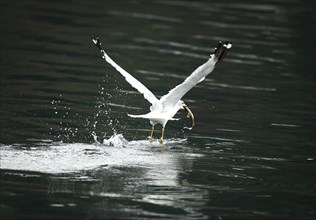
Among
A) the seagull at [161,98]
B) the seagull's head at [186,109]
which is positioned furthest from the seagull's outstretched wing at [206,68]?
the seagull's head at [186,109]

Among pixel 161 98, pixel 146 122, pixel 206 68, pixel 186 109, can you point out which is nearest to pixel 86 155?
pixel 161 98

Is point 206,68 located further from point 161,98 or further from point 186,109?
point 186,109

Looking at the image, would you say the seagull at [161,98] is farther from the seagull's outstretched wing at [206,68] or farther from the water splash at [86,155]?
the water splash at [86,155]

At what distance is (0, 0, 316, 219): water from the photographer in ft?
36.9

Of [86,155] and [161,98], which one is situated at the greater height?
[161,98]

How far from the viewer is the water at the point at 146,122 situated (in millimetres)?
11234

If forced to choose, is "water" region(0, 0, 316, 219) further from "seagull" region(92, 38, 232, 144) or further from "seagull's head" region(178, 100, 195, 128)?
"seagull" region(92, 38, 232, 144)

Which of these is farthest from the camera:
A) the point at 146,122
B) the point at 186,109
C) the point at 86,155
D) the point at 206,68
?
the point at 146,122

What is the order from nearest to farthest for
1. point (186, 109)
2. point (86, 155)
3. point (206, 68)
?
point (206, 68) < point (86, 155) < point (186, 109)

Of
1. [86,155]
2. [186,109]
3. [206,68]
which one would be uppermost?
[206,68]

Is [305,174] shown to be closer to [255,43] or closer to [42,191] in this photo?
[42,191]

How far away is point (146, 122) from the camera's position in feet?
55.0

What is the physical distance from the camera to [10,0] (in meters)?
32.2

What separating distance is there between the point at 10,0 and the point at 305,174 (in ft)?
69.6
